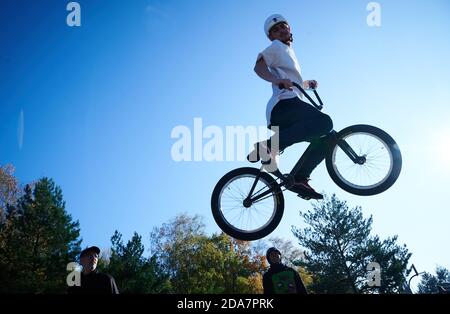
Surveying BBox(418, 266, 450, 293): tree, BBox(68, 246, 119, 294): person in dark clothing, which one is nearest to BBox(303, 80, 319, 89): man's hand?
BBox(68, 246, 119, 294): person in dark clothing

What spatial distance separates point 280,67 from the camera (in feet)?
15.8

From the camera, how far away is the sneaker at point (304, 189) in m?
4.60

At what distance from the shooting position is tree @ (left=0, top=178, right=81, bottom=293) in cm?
2280

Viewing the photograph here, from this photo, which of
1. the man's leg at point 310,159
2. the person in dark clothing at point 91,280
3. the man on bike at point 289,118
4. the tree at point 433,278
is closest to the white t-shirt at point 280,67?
the man on bike at point 289,118

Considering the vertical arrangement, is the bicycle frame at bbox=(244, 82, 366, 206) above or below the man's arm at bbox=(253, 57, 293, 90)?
below

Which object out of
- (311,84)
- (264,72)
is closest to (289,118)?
(264,72)

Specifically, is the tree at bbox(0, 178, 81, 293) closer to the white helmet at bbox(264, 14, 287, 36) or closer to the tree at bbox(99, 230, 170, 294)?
the tree at bbox(99, 230, 170, 294)

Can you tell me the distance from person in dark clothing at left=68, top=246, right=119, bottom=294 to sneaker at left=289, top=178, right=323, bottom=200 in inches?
119

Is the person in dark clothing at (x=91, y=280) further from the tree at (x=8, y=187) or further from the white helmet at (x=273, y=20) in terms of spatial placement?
the tree at (x=8, y=187)

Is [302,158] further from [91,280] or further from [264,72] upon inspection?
[91,280]

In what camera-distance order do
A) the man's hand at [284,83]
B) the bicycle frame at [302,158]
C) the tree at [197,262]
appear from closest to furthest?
the man's hand at [284,83] → the bicycle frame at [302,158] → the tree at [197,262]
